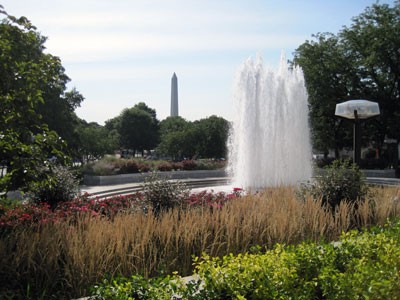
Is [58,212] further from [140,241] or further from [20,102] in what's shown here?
[20,102]

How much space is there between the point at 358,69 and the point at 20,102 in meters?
28.3

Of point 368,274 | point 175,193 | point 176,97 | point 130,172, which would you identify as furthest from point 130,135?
point 368,274

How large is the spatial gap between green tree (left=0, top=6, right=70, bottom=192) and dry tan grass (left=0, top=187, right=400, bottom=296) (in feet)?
2.40

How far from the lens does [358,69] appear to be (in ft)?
94.9

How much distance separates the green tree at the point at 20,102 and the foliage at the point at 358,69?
25.6 meters

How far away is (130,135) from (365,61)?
4556 centimetres

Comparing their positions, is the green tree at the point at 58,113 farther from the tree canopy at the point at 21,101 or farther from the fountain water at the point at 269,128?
the tree canopy at the point at 21,101

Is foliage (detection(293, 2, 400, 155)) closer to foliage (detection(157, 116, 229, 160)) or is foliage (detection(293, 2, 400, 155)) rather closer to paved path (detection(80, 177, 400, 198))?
paved path (detection(80, 177, 400, 198))

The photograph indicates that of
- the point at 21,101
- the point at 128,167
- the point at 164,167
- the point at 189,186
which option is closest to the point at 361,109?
the point at 189,186

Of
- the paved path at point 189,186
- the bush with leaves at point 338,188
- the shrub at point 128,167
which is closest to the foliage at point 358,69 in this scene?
the paved path at point 189,186

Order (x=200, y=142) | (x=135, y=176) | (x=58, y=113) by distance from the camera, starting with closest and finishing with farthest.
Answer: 1. (x=135, y=176)
2. (x=58, y=113)
3. (x=200, y=142)

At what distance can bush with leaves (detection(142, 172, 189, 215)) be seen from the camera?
824cm

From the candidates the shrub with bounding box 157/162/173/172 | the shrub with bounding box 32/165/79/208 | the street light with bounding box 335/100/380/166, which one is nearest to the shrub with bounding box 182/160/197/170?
the shrub with bounding box 157/162/173/172

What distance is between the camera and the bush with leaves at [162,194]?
824 cm
